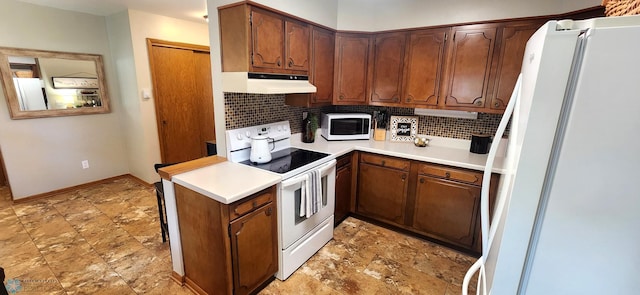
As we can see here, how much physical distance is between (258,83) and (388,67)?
152cm

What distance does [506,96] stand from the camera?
7.70 ft

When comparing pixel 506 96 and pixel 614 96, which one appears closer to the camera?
pixel 614 96

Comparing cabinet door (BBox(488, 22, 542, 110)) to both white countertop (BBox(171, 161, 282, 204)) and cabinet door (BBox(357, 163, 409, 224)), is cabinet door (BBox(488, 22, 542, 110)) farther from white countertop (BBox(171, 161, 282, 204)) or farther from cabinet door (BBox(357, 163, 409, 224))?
white countertop (BBox(171, 161, 282, 204))

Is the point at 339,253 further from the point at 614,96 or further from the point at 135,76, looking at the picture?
the point at 135,76

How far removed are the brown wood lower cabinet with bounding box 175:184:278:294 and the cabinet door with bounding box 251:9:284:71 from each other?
991 mm

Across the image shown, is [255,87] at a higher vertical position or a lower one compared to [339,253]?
higher

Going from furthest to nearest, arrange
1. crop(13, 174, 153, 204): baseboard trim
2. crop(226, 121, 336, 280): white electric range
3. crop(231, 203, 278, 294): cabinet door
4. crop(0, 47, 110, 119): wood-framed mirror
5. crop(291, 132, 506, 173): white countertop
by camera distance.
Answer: crop(13, 174, 153, 204): baseboard trim, crop(0, 47, 110, 119): wood-framed mirror, crop(291, 132, 506, 173): white countertop, crop(226, 121, 336, 280): white electric range, crop(231, 203, 278, 294): cabinet door

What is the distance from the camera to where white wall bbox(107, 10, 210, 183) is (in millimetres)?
3465

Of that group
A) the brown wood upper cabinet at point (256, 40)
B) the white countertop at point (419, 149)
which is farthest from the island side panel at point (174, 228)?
the white countertop at point (419, 149)

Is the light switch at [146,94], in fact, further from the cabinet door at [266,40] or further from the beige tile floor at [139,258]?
the cabinet door at [266,40]

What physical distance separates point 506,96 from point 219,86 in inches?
96.4

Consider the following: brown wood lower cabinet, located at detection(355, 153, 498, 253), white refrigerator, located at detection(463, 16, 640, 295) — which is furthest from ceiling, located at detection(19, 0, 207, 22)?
white refrigerator, located at detection(463, 16, 640, 295)

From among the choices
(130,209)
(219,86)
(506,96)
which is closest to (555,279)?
(506,96)

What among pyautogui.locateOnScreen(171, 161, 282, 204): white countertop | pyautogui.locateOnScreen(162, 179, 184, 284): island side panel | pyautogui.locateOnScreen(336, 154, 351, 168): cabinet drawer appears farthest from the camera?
pyautogui.locateOnScreen(336, 154, 351, 168): cabinet drawer
